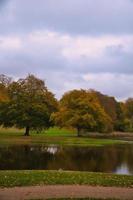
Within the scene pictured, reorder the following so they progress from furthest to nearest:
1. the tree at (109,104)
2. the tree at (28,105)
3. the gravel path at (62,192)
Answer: the tree at (109,104) → the tree at (28,105) → the gravel path at (62,192)

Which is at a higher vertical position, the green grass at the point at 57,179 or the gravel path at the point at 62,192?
the green grass at the point at 57,179

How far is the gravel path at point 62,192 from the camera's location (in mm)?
20172

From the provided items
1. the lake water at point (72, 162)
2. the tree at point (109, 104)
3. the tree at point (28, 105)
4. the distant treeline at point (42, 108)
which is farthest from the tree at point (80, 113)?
the lake water at point (72, 162)

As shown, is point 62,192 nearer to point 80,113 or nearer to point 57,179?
point 57,179

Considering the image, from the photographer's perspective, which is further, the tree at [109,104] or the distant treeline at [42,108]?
the tree at [109,104]

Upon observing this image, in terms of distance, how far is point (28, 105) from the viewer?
290ft

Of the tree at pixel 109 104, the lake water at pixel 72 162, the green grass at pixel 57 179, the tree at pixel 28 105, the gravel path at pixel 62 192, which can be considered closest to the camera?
the gravel path at pixel 62 192

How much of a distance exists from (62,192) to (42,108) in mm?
67683

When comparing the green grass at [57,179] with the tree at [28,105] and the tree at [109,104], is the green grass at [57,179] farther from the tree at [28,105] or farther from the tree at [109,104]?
the tree at [109,104]

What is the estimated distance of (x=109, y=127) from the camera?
335 feet

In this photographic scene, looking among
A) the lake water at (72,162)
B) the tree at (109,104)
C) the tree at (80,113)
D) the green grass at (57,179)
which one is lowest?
the green grass at (57,179)

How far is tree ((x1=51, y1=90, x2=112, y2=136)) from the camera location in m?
88.1

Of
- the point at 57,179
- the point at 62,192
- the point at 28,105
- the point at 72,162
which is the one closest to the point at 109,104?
the point at 28,105

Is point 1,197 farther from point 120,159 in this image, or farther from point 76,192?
point 120,159
